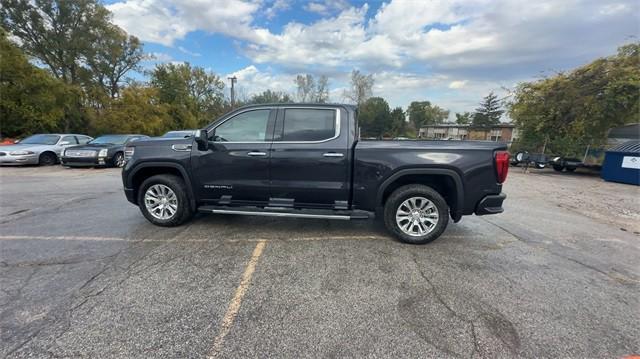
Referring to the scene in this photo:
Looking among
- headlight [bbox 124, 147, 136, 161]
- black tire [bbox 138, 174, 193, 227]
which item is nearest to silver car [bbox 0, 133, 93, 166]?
headlight [bbox 124, 147, 136, 161]

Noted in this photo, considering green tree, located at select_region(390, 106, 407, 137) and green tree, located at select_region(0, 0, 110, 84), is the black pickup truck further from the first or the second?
green tree, located at select_region(390, 106, 407, 137)

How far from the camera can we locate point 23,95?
15.5 meters

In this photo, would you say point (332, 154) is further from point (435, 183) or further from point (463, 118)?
point (463, 118)

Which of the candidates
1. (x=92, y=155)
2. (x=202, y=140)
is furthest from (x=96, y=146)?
(x=202, y=140)

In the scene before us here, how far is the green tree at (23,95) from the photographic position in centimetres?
1491

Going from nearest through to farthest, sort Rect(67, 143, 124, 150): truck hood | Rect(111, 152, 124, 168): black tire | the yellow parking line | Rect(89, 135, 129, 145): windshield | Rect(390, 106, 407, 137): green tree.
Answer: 1. the yellow parking line
2. Rect(67, 143, 124, 150): truck hood
3. Rect(111, 152, 124, 168): black tire
4. Rect(89, 135, 129, 145): windshield
5. Rect(390, 106, 407, 137): green tree

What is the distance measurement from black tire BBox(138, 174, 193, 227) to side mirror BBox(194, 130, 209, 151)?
67 cm

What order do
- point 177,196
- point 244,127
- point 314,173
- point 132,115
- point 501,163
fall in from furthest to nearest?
1. point 132,115
2. point 177,196
3. point 244,127
4. point 314,173
5. point 501,163

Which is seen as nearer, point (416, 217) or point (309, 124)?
point (416, 217)

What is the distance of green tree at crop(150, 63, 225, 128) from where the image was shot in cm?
3575

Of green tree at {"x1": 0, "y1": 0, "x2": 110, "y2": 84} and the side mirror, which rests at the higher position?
green tree at {"x1": 0, "y1": 0, "x2": 110, "y2": 84}

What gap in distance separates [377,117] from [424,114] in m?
27.1

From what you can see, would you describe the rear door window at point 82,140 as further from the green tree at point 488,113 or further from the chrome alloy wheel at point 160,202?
the green tree at point 488,113

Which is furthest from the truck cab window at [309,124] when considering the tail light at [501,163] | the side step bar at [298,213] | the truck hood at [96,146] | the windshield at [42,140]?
the windshield at [42,140]
